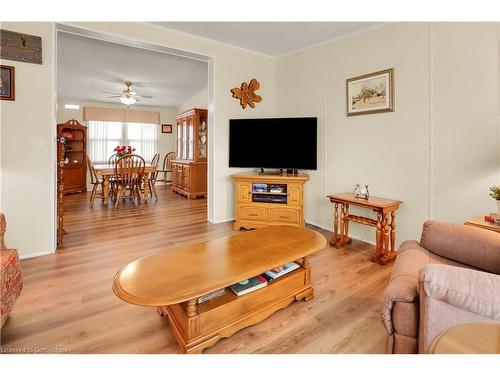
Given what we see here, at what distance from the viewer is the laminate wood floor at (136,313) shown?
154cm

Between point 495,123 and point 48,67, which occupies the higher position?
point 48,67

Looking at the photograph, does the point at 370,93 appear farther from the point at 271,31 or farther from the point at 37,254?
the point at 37,254

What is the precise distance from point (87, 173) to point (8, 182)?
4962mm

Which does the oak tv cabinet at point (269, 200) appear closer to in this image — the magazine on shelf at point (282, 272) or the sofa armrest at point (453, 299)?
the magazine on shelf at point (282, 272)

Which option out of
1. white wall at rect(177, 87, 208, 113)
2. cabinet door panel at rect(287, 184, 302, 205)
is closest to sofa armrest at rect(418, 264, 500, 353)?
cabinet door panel at rect(287, 184, 302, 205)

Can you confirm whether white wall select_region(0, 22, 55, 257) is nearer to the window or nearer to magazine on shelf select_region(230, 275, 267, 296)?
magazine on shelf select_region(230, 275, 267, 296)

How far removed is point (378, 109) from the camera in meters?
→ 3.09

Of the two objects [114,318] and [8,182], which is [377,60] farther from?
[8,182]

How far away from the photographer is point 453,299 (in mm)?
1082

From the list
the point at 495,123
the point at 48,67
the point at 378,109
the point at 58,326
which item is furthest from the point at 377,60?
the point at 58,326

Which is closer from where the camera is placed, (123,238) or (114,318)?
(114,318)

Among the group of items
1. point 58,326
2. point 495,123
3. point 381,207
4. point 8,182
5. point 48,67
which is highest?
point 48,67

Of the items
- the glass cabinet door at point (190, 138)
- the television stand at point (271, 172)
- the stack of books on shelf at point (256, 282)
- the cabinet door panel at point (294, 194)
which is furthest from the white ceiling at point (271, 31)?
the stack of books on shelf at point (256, 282)

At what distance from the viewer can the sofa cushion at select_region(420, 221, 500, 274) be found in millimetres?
1545
